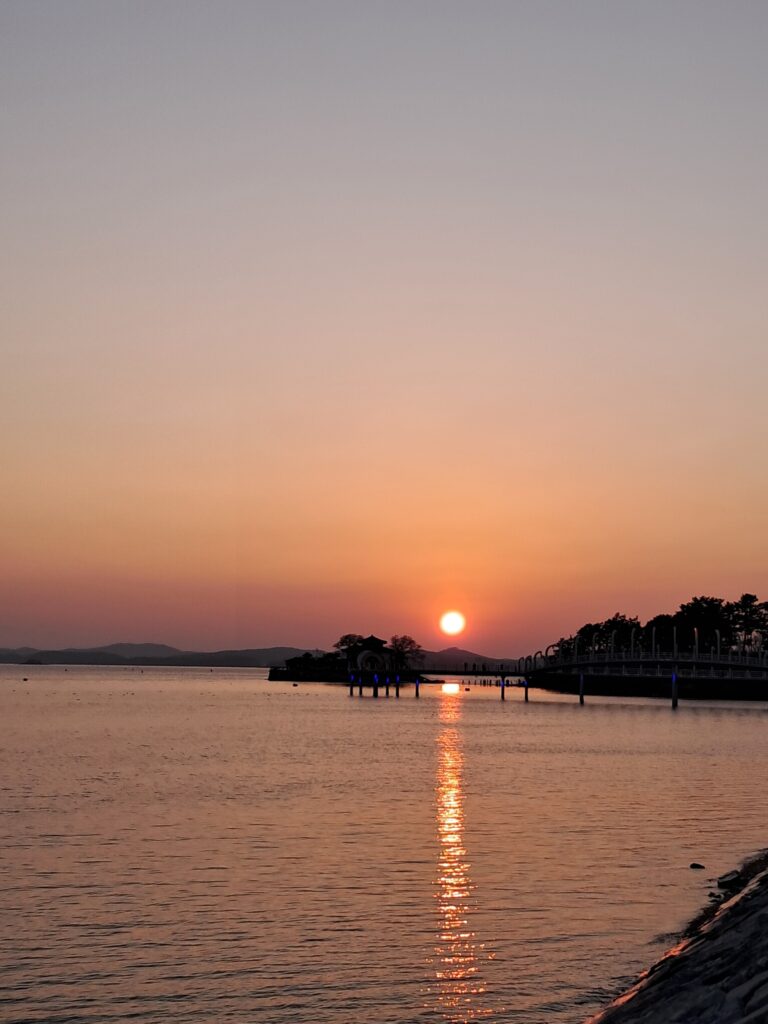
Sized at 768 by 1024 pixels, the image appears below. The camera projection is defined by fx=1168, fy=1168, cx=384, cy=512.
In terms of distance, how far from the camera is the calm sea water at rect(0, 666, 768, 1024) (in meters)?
23.0

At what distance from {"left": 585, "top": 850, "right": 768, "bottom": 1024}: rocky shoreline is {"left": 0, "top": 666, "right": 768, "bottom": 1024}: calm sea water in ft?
20.0

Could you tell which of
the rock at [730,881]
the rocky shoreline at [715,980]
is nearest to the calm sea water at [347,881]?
the rock at [730,881]

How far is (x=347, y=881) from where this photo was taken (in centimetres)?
3384

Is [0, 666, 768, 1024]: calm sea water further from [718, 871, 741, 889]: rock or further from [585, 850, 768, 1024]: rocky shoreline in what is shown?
[585, 850, 768, 1024]: rocky shoreline

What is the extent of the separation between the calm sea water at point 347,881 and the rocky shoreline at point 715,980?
611 centimetres

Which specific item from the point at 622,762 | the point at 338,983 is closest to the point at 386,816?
the point at 338,983

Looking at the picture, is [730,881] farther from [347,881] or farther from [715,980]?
[715,980]

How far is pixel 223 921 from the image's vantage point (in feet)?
94.2

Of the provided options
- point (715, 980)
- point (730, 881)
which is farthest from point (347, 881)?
point (715, 980)

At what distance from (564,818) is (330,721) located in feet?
317

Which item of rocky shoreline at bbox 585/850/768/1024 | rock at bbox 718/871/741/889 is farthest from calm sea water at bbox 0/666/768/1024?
rocky shoreline at bbox 585/850/768/1024

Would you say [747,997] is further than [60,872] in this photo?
No

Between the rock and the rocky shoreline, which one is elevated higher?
the rocky shoreline

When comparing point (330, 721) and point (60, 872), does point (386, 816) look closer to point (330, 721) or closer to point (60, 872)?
point (60, 872)
